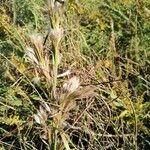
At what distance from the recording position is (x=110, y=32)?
2303 millimetres

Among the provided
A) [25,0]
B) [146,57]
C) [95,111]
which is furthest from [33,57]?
[25,0]

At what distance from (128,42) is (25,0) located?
2.14ft

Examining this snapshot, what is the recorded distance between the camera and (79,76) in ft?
6.02

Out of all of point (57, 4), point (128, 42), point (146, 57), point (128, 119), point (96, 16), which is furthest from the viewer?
point (96, 16)

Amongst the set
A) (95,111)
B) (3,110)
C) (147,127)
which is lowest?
(147,127)

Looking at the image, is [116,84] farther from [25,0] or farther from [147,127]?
[25,0]

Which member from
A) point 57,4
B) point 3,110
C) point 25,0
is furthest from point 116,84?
point 25,0

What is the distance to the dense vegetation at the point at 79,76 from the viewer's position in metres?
1.25

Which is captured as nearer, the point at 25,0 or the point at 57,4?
the point at 57,4

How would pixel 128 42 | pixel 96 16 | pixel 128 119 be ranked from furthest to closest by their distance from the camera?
pixel 96 16
pixel 128 42
pixel 128 119

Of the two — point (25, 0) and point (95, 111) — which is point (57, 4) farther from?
point (25, 0)

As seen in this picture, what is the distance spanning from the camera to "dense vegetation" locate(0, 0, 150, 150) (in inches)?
49.1

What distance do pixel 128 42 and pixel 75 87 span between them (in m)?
1.05

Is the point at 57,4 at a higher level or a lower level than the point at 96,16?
higher
